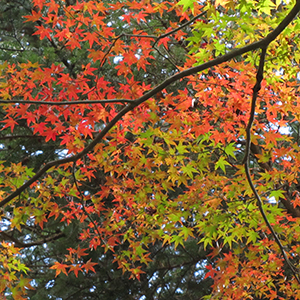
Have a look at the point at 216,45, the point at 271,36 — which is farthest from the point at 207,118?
the point at 271,36

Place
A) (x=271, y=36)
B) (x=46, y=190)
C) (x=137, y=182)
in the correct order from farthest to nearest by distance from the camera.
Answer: (x=137, y=182), (x=46, y=190), (x=271, y=36)

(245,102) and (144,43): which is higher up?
(144,43)

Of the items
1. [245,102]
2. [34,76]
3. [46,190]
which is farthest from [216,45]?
[46,190]

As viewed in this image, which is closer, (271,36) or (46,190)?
(271,36)

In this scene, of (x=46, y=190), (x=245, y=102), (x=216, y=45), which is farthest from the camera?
(x=46, y=190)

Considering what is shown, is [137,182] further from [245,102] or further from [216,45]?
[216,45]

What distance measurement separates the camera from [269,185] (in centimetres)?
291

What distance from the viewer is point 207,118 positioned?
9.39ft

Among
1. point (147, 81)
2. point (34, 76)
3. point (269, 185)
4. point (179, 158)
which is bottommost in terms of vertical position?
point (269, 185)

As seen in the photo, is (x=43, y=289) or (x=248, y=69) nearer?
(x=248, y=69)

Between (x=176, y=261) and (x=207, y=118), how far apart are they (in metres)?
3.31

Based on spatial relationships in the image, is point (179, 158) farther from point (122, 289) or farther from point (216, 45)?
point (122, 289)

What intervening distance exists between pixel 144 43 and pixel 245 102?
88 centimetres

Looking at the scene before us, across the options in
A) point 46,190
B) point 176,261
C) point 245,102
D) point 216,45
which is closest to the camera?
point 216,45
